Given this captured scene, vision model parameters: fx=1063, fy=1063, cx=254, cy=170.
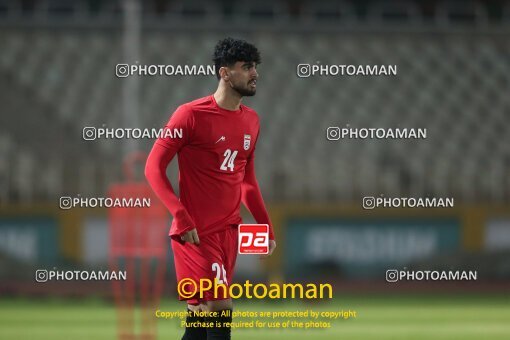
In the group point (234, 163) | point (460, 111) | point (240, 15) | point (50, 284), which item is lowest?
point (234, 163)

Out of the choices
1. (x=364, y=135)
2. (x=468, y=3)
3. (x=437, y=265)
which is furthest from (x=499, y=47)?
(x=364, y=135)

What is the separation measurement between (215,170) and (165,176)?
25cm

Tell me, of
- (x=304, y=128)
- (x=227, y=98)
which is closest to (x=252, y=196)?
(x=227, y=98)

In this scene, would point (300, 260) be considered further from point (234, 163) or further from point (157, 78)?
point (234, 163)

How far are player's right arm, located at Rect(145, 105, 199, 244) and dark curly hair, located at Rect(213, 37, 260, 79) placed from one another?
0.23 metres

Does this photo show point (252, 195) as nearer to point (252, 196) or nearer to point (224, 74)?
point (252, 196)

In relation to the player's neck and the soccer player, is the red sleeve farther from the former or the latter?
the player's neck

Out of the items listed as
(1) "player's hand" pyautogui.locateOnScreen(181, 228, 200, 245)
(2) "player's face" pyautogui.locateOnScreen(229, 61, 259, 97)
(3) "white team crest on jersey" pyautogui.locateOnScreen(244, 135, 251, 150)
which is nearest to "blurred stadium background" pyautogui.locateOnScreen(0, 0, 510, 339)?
(3) "white team crest on jersey" pyautogui.locateOnScreen(244, 135, 251, 150)

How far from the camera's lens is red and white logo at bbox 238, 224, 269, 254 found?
410 cm

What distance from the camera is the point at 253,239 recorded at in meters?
4.12

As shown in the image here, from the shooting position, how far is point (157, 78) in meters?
16.6

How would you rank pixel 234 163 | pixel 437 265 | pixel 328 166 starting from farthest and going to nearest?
pixel 328 166 < pixel 437 265 < pixel 234 163

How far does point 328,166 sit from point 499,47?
3.38 metres

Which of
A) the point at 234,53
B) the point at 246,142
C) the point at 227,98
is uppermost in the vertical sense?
the point at 234,53
